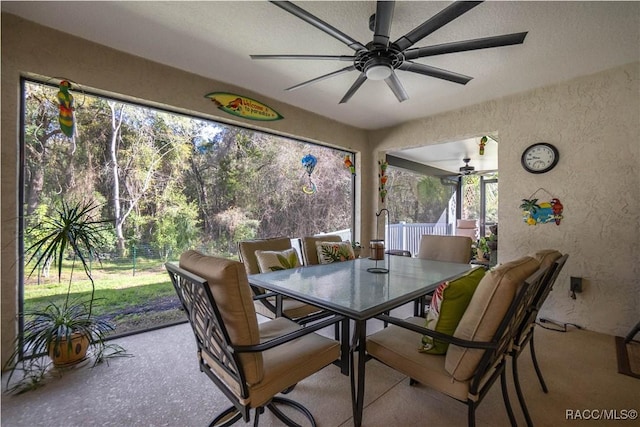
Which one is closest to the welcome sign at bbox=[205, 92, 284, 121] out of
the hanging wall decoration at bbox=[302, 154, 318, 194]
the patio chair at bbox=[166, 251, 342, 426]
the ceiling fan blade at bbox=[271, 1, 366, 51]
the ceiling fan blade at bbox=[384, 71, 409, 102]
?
the hanging wall decoration at bbox=[302, 154, 318, 194]

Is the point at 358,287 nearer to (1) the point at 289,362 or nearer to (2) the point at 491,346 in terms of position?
(1) the point at 289,362

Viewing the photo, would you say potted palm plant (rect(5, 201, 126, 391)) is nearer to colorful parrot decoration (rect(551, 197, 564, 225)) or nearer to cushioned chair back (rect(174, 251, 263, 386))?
cushioned chair back (rect(174, 251, 263, 386))

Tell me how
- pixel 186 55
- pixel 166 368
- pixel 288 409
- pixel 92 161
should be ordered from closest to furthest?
pixel 288 409
pixel 166 368
pixel 186 55
pixel 92 161

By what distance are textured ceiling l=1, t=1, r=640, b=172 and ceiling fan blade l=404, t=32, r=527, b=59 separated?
0.33 metres

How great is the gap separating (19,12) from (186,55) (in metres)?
1.07

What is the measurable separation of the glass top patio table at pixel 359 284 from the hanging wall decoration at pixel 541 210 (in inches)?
52.4

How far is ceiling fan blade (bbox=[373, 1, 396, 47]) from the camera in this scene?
1379 millimetres

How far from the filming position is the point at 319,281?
1907 mm

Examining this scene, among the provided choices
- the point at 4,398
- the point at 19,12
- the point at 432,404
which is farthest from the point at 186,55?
the point at 432,404

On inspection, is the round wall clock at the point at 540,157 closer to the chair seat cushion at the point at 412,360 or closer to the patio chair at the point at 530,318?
the patio chair at the point at 530,318

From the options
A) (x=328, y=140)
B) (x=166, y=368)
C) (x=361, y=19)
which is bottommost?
(x=166, y=368)

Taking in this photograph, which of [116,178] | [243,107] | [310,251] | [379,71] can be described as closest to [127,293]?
[116,178]

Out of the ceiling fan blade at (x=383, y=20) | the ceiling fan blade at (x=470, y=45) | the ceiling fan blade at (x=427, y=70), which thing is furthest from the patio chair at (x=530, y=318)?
the ceiling fan blade at (x=383, y=20)

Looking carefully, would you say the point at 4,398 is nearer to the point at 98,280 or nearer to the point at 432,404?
the point at 98,280
